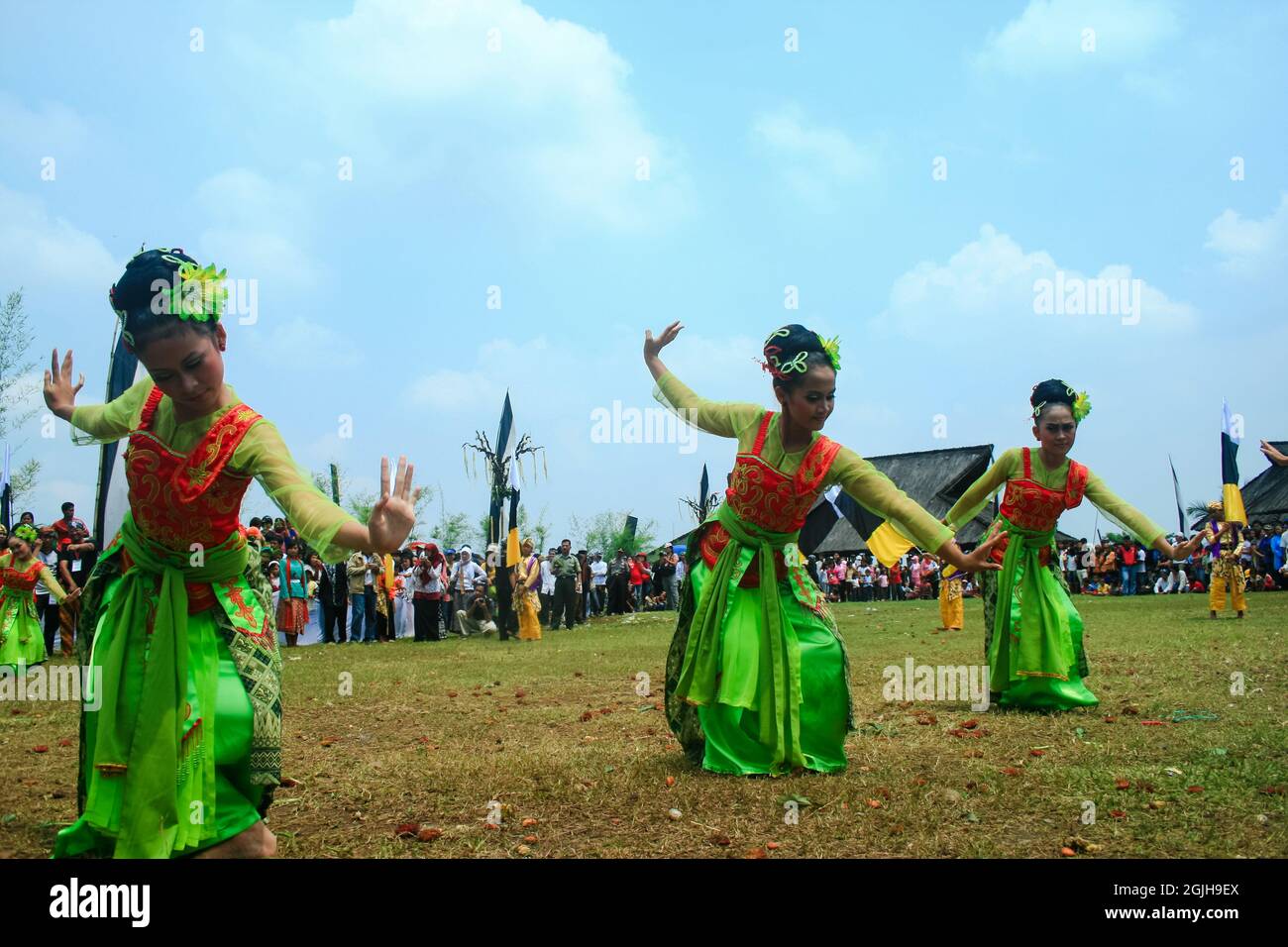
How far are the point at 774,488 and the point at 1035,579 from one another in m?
3.52

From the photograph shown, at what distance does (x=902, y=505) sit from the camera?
6.04 m

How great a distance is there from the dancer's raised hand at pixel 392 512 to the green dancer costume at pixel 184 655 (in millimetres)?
287

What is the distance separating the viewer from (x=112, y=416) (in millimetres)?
4707

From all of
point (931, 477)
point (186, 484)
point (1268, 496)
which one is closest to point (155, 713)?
point (186, 484)

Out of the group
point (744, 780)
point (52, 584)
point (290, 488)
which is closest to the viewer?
point (290, 488)

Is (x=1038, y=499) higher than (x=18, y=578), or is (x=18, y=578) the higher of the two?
(x=1038, y=499)

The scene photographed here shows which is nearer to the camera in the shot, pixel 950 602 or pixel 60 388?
pixel 60 388

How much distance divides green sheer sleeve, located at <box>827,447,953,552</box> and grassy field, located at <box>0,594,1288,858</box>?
136 cm

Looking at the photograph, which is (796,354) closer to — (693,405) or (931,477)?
(693,405)

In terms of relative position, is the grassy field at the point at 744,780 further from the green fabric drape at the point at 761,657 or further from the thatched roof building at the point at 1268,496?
the thatched roof building at the point at 1268,496
